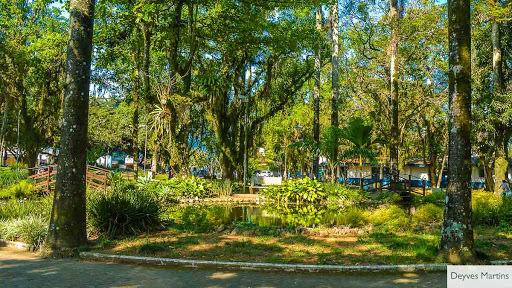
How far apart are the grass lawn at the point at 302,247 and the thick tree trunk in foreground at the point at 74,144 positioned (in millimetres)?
706

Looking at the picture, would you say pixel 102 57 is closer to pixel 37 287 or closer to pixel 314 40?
pixel 314 40

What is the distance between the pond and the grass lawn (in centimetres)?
217

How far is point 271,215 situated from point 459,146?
9.19 m

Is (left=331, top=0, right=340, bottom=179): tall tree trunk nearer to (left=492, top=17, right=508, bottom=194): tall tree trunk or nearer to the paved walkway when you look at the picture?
(left=492, top=17, right=508, bottom=194): tall tree trunk

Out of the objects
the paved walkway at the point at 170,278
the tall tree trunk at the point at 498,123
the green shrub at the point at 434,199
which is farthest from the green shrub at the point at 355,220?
the tall tree trunk at the point at 498,123

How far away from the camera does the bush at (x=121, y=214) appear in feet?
31.1

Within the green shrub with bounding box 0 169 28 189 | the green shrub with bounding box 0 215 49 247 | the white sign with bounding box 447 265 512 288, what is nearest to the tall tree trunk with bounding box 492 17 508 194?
the white sign with bounding box 447 265 512 288

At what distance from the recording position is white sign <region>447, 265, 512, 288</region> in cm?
613

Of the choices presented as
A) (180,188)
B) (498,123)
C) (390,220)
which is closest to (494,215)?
(390,220)

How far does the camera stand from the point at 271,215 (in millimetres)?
15602

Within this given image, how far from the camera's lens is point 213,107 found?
972 inches

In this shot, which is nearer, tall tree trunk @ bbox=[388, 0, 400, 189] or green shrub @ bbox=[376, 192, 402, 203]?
green shrub @ bbox=[376, 192, 402, 203]

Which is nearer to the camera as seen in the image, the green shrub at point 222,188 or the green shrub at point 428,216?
the green shrub at point 428,216

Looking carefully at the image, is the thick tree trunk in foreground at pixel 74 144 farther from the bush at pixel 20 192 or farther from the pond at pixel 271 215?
the bush at pixel 20 192
